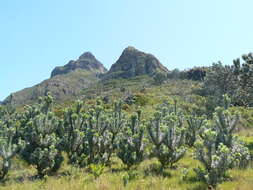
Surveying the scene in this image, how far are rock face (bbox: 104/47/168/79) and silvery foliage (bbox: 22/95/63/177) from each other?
13177 centimetres

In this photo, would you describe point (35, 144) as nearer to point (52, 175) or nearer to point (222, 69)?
point (52, 175)

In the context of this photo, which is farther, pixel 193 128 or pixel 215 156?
pixel 193 128

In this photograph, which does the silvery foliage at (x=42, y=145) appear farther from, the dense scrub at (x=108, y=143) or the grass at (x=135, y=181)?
the grass at (x=135, y=181)

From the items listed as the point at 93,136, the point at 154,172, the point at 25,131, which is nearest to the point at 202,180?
the point at 154,172

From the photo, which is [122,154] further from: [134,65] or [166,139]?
[134,65]

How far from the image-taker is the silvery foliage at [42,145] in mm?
10469

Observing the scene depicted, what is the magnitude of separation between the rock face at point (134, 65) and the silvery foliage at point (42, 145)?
13177 cm

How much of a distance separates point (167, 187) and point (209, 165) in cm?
143

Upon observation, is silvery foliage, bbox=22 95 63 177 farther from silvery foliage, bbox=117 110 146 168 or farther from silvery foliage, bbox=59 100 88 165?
silvery foliage, bbox=117 110 146 168

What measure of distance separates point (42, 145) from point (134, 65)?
148 m

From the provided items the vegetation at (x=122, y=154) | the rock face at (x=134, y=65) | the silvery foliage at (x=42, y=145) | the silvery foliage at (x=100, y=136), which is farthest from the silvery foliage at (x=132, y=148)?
the rock face at (x=134, y=65)

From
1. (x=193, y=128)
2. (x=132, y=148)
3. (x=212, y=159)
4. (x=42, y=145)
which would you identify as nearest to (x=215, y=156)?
(x=212, y=159)

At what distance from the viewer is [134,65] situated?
157 metres

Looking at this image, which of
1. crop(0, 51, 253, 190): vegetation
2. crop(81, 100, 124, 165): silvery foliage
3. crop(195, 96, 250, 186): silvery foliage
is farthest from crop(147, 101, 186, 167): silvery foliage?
crop(81, 100, 124, 165): silvery foliage
